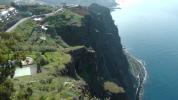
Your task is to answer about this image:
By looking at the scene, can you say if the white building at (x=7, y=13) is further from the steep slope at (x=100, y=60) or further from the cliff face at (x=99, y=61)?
the cliff face at (x=99, y=61)

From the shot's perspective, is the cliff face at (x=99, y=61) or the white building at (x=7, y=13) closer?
the cliff face at (x=99, y=61)

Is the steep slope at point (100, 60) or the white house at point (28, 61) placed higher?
the white house at point (28, 61)

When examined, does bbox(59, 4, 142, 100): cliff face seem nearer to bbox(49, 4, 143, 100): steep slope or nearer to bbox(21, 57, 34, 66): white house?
bbox(49, 4, 143, 100): steep slope

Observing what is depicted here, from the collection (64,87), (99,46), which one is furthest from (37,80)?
(99,46)

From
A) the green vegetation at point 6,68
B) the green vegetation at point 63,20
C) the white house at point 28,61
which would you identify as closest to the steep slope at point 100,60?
the green vegetation at point 63,20

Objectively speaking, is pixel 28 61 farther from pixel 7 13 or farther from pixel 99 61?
pixel 7 13

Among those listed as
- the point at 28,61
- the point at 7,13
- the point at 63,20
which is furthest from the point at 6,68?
the point at 7,13

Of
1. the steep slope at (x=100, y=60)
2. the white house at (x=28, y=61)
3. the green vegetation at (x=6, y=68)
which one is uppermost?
the green vegetation at (x=6, y=68)

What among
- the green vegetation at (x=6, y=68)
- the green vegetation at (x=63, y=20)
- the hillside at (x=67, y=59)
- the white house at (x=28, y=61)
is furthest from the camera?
the green vegetation at (x=63, y=20)
